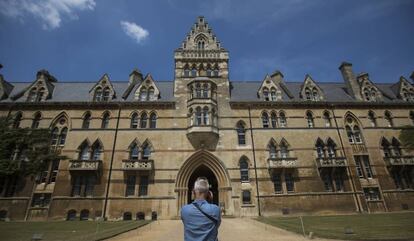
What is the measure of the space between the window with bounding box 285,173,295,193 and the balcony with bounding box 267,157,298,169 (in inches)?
49.6

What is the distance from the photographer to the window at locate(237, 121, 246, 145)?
2470 centimetres

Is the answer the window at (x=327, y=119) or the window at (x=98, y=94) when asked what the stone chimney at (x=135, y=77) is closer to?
the window at (x=98, y=94)

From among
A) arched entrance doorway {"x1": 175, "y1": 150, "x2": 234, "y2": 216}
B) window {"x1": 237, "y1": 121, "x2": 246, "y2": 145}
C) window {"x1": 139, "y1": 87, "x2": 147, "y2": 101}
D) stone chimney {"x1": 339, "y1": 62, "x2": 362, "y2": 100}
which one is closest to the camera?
arched entrance doorway {"x1": 175, "y1": 150, "x2": 234, "y2": 216}

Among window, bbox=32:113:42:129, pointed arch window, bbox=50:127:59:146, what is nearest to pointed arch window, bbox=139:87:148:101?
pointed arch window, bbox=50:127:59:146

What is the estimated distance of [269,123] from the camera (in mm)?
25797

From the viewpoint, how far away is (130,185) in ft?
74.2

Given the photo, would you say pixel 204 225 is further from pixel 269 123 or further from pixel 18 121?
pixel 18 121

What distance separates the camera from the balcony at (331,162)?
23.0m

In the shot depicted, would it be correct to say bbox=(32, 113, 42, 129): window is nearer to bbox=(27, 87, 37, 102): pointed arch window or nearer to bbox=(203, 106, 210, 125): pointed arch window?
bbox=(27, 87, 37, 102): pointed arch window

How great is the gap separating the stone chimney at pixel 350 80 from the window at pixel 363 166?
8.23 meters

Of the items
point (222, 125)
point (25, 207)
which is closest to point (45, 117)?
point (25, 207)

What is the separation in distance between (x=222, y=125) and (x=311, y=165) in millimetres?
10488

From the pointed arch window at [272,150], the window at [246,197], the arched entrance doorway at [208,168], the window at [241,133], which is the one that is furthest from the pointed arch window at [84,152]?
the pointed arch window at [272,150]

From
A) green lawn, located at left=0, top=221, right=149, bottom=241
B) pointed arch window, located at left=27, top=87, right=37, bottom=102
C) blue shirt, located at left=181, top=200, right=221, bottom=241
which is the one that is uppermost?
pointed arch window, located at left=27, top=87, right=37, bottom=102
